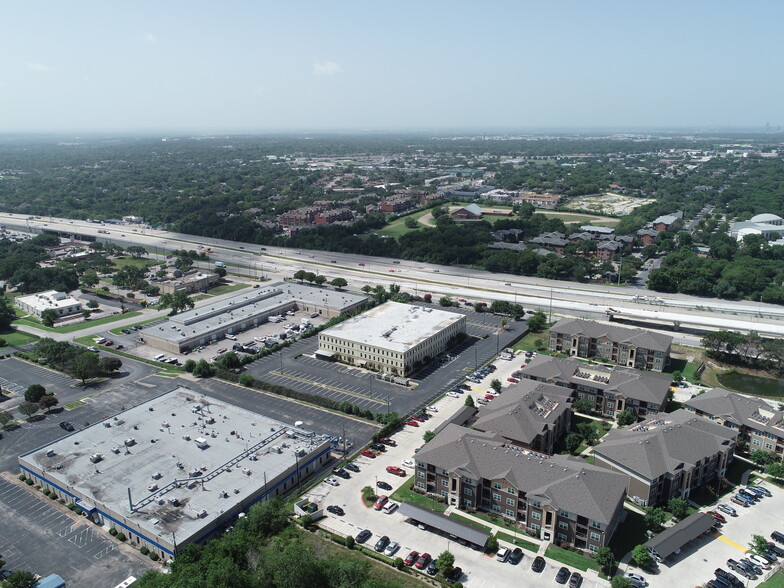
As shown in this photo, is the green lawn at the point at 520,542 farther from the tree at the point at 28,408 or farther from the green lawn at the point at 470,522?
the tree at the point at 28,408

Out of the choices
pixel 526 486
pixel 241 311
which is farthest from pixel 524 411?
pixel 241 311

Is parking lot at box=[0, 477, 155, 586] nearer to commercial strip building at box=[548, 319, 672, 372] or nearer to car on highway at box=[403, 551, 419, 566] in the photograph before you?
car on highway at box=[403, 551, 419, 566]

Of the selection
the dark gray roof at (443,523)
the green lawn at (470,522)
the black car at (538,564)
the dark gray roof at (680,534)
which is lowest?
the green lawn at (470,522)

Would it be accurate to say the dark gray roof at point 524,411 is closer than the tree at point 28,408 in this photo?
Yes

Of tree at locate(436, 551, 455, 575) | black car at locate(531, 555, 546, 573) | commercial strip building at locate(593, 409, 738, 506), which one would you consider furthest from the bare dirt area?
tree at locate(436, 551, 455, 575)

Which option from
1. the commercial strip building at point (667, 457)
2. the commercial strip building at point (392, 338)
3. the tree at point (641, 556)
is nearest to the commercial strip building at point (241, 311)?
the commercial strip building at point (392, 338)

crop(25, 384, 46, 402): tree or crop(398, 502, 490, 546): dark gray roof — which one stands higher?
crop(25, 384, 46, 402): tree
